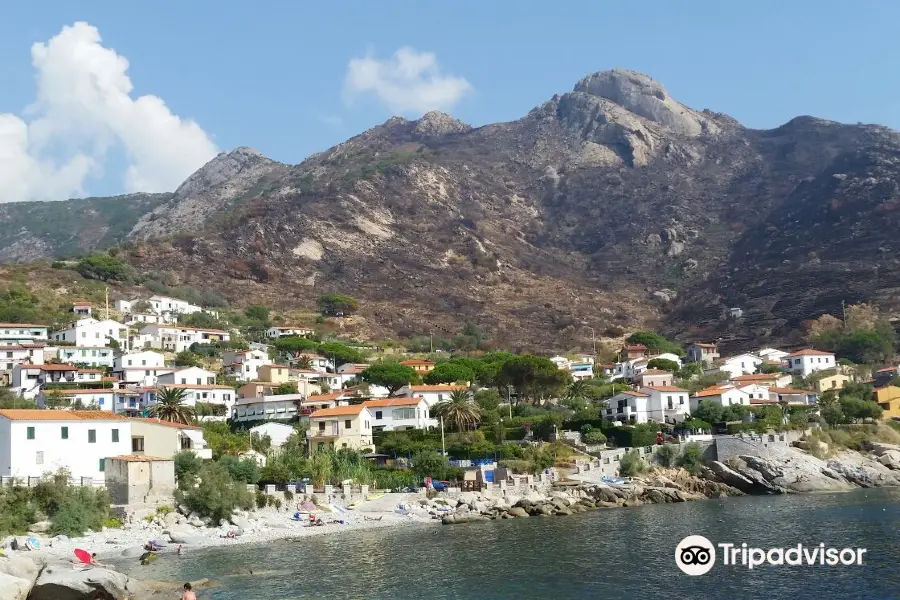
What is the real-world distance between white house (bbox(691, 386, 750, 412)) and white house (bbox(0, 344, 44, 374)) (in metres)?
→ 59.4

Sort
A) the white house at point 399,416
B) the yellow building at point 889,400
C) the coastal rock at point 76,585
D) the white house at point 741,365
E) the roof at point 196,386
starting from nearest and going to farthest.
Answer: the coastal rock at point 76,585 → the white house at point 399,416 → the roof at point 196,386 → the yellow building at point 889,400 → the white house at point 741,365

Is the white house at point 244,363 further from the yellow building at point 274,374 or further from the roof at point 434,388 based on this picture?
the roof at point 434,388

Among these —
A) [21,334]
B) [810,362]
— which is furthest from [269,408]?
[810,362]

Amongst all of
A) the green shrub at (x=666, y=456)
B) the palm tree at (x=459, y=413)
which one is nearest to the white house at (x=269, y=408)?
the palm tree at (x=459, y=413)

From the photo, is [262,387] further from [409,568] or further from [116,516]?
[409,568]

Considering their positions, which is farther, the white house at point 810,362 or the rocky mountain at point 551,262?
the rocky mountain at point 551,262

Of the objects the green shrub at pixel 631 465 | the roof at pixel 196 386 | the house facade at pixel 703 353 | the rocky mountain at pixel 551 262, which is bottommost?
the green shrub at pixel 631 465

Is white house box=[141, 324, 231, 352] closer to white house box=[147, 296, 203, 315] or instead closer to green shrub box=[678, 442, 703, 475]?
white house box=[147, 296, 203, 315]

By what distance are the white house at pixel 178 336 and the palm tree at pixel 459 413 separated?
41.0 metres

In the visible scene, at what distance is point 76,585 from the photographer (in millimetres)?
27422

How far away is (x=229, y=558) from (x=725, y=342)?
113m

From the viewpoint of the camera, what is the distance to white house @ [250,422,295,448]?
6644 cm

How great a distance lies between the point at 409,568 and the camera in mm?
35375

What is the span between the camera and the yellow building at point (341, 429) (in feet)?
215
